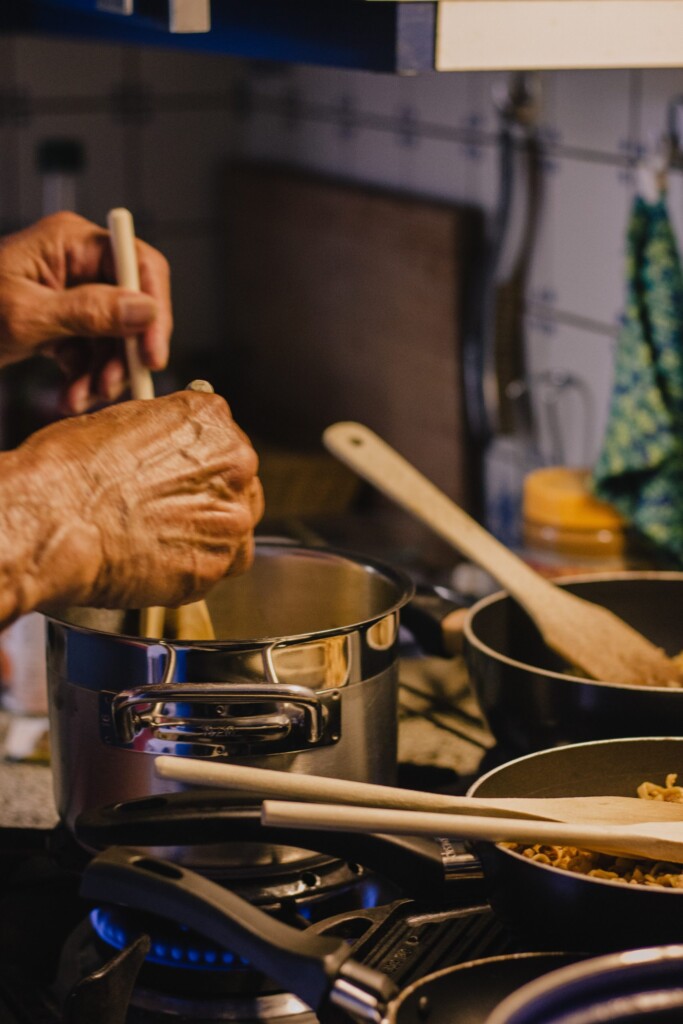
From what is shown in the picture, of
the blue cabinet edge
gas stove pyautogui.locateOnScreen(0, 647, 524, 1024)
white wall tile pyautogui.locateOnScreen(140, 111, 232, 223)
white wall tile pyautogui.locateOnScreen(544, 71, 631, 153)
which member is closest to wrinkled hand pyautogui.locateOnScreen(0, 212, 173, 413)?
the blue cabinet edge

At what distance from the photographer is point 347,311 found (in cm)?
220

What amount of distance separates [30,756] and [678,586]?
19.1 inches

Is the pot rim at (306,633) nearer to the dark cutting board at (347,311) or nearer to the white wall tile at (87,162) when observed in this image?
the dark cutting board at (347,311)

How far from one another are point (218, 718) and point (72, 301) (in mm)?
444

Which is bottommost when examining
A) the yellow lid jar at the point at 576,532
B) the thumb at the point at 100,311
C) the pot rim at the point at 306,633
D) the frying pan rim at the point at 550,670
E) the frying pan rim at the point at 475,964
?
the yellow lid jar at the point at 576,532

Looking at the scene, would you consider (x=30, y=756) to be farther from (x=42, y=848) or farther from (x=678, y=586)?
(x=678, y=586)

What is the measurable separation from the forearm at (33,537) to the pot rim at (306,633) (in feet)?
0.22

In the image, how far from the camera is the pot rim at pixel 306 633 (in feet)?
2.19

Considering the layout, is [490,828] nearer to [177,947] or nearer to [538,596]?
[177,947]

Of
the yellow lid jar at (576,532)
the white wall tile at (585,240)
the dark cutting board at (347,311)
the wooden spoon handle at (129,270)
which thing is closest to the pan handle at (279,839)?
the wooden spoon handle at (129,270)

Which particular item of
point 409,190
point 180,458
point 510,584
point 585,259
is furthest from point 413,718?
point 409,190

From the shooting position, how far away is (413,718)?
100 cm

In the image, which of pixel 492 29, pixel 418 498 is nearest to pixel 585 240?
pixel 418 498

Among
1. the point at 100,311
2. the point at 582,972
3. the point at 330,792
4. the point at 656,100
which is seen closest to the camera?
the point at 582,972
